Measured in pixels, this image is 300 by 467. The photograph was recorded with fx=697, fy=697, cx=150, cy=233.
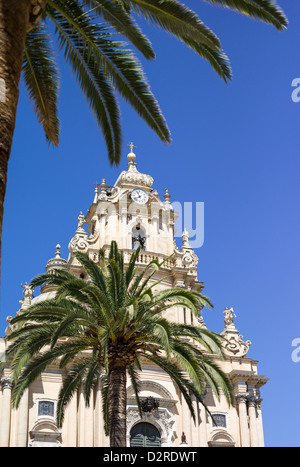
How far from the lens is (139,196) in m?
44.8

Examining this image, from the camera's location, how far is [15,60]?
11047mm

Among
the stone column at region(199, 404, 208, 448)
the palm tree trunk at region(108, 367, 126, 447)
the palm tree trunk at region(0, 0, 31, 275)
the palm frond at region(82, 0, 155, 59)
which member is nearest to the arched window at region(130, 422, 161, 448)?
the stone column at region(199, 404, 208, 448)

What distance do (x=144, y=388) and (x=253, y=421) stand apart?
674 centimetres

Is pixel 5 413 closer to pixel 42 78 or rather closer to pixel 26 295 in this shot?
pixel 26 295

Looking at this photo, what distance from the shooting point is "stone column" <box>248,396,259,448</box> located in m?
38.8

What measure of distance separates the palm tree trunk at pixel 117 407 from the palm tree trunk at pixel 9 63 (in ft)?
45.6

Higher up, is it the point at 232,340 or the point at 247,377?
the point at 232,340

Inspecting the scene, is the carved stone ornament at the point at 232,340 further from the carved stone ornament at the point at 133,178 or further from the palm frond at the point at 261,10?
the palm frond at the point at 261,10

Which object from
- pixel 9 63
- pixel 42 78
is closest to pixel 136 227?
pixel 42 78

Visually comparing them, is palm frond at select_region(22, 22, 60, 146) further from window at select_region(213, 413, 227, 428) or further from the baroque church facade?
window at select_region(213, 413, 227, 428)

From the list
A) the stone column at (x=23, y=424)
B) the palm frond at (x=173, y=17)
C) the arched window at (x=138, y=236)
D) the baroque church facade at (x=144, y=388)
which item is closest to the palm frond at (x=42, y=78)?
the palm frond at (x=173, y=17)

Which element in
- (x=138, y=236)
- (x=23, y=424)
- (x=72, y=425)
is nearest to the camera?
(x=23, y=424)
